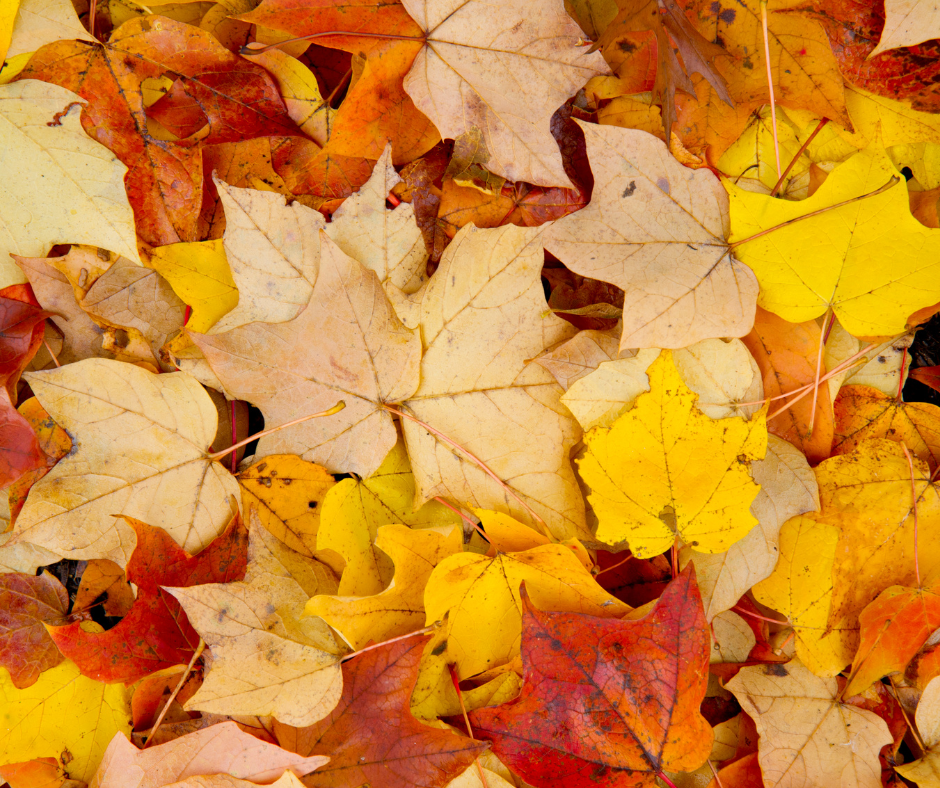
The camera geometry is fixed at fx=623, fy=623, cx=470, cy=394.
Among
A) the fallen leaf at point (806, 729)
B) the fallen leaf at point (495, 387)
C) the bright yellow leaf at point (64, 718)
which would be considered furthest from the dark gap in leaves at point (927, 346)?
the bright yellow leaf at point (64, 718)

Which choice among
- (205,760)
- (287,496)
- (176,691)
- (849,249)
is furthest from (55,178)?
(849,249)

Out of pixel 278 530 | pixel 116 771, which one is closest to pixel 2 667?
pixel 116 771

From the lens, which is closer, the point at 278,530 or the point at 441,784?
the point at 441,784

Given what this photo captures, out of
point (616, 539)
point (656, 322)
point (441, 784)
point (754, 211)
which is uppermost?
point (754, 211)

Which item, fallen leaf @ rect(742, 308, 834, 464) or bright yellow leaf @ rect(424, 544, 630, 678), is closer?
bright yellow leaf @ rect(424, 544, 630, 678)

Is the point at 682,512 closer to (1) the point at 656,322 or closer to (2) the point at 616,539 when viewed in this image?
(2) the point at 616,539

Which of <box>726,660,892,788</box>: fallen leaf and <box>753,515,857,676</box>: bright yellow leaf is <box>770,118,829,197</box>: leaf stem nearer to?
<box>753,515,857,676</box>: bright yellow leaf

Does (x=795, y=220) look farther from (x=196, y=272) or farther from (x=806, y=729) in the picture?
(x=196, y=272)

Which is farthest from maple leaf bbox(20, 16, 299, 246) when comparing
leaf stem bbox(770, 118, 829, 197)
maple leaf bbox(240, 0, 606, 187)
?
leaf stem bbox(770, 118, 829, 197)
